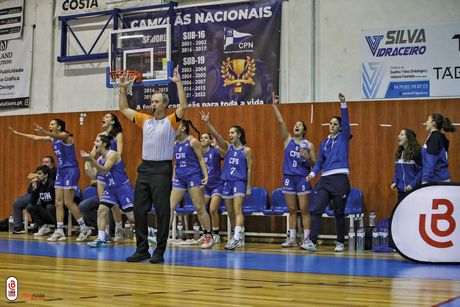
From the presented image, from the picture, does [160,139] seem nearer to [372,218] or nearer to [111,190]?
[111,190]

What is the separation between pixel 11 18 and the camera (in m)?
18.8

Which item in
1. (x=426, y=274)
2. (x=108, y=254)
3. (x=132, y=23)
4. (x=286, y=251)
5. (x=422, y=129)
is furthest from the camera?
(x=132, y=23)

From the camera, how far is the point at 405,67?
14.1 m

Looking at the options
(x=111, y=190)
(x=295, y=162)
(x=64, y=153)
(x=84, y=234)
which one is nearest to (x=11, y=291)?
(x=111, y=190)

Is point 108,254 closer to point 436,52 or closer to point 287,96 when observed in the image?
point 287,96

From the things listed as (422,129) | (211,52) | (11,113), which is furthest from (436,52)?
(11,113)

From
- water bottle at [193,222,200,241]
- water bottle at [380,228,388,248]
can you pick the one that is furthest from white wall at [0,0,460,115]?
water bottle at [193,222,200,241]

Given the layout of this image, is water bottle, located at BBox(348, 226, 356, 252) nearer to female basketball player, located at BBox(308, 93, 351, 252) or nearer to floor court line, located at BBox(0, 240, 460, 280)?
female basketball player, located at BBox(308, 93, 351, 252)

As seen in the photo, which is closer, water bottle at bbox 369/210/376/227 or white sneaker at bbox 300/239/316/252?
white sneaker at bbox 300/239/316/252

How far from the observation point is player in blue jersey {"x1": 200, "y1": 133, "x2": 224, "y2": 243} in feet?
44.0

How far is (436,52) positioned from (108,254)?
7446 mm

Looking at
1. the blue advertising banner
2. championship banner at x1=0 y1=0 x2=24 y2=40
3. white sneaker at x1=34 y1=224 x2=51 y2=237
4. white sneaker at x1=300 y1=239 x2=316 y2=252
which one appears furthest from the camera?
championship banner at x1=0 y1=0 x2=24 y2=40

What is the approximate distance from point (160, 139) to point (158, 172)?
0.43 meters

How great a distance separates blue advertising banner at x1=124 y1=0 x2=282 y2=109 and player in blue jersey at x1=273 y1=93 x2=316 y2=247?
2.46 meters
